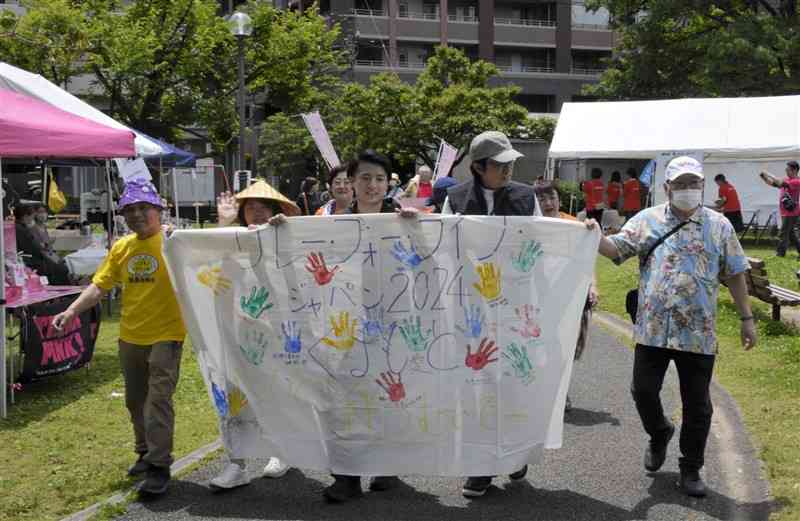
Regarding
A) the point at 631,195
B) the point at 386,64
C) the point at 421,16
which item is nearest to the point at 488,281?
the point at 631,195

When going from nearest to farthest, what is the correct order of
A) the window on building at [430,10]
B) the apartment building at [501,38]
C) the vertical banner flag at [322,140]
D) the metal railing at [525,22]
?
the vertical banner flag at [322,140], the apartment building at [501,38], the window on building at [430,10], the metal railing at [525,22]

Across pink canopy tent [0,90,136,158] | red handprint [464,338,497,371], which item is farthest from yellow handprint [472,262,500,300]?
pink canopy tent [0,90,136,158]

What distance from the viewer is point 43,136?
24.9 ft

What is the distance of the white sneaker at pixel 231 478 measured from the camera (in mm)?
5117

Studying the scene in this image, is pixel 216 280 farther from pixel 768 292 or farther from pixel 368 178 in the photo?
pixel 768 292

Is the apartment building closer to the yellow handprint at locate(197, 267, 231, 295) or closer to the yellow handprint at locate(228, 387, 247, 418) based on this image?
the yellow handprint at locate(197, 267, 231, 295)

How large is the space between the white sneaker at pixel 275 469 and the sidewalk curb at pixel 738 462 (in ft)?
8.06

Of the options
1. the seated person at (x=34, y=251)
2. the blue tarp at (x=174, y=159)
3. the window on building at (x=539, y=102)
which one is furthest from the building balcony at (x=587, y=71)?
the seated person at (x=34, y=251)

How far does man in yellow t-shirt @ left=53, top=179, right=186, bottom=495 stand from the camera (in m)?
5.11

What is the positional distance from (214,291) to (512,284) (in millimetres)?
1591

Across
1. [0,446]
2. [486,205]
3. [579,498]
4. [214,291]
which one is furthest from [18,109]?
[579,498]

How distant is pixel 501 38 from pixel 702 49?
26.3 meters

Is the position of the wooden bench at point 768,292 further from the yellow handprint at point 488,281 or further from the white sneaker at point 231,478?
the white sneaker at point 231,478

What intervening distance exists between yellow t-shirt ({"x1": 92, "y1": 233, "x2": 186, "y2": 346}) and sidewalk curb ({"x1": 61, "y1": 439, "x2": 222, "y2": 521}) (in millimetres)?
807
